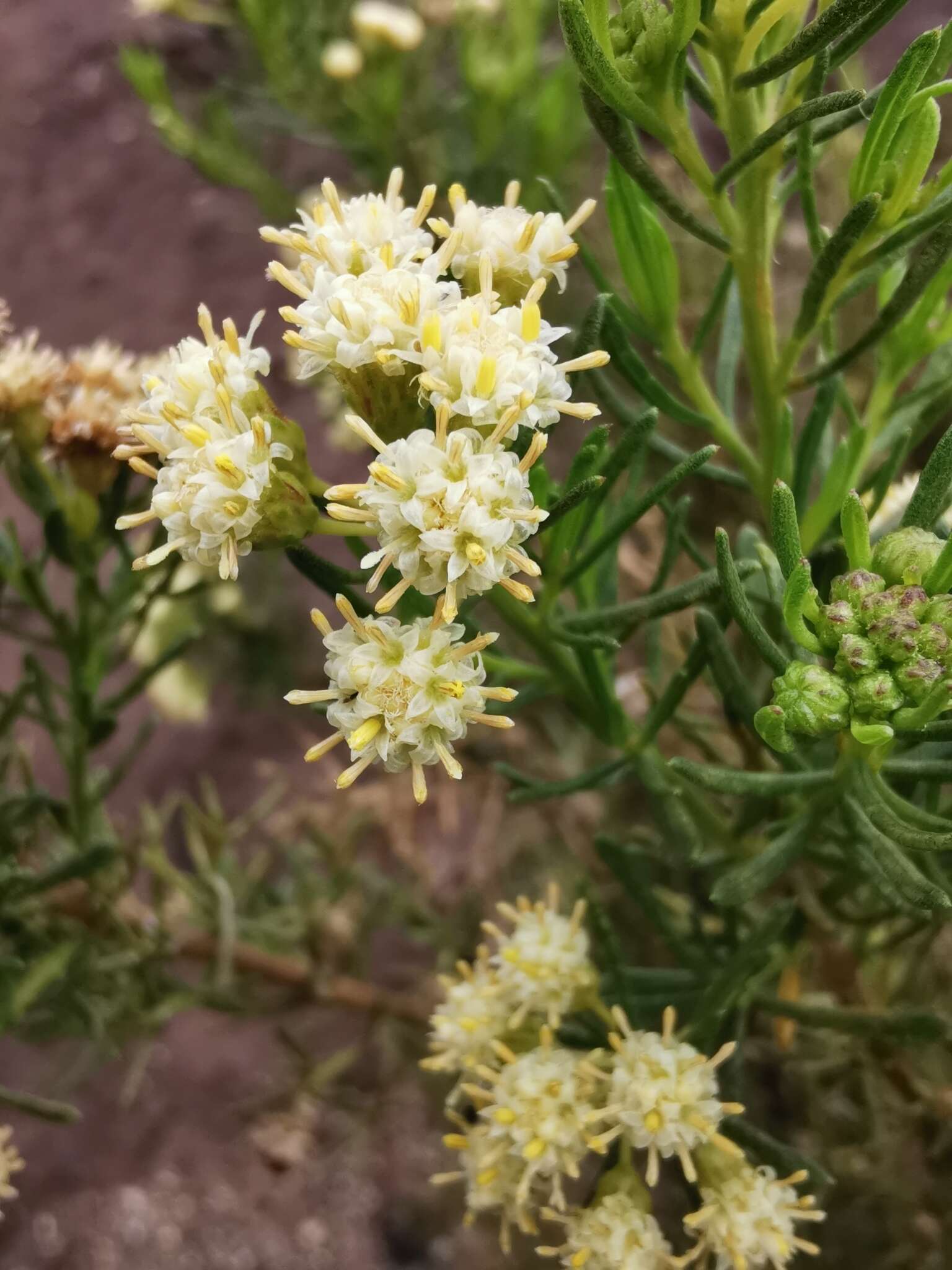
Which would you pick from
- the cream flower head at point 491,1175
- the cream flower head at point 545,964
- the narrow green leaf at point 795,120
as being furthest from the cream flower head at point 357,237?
the cream flower head at point 491,1175

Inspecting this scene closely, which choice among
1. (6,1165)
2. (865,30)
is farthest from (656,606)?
(6,1165)

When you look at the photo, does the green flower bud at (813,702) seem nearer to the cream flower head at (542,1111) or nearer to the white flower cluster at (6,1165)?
the cream flower head at (542,1111)

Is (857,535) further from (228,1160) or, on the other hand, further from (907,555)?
(228,1160)

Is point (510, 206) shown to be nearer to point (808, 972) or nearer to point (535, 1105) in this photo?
point (535, 1105)

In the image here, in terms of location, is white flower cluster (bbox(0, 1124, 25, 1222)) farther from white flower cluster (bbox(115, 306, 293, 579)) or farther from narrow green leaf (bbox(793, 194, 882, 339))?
narrow green leaf (bbox(793, 194, 882, 339))

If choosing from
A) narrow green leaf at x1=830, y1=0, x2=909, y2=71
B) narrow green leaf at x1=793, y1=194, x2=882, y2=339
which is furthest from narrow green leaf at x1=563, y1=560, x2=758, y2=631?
narrow green leaf at x1=830, y1=0, x2=909, y2=71

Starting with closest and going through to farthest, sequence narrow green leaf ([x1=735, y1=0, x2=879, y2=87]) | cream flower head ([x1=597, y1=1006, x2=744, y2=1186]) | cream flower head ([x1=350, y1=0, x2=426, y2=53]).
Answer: narrow green leaf ([x1=735, y1=0, x2=879, y2=87]) < cream flower head ([x1=597, y1=1006, x2=744, y2=1186]) < cream flower head ([x1=350, y1=0, x2=426, y2=53])
